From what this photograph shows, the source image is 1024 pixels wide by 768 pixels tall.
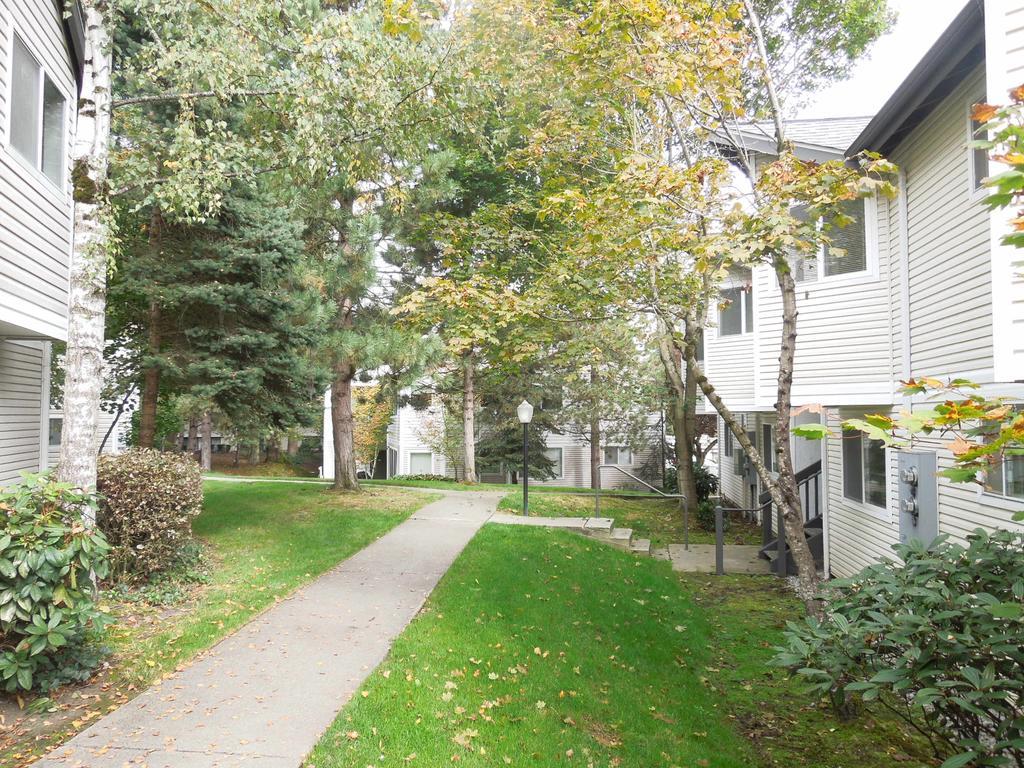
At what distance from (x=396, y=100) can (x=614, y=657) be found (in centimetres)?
693

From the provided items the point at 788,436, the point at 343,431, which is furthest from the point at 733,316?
the point at 788,436

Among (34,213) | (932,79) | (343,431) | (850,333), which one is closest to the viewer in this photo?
(932,79)

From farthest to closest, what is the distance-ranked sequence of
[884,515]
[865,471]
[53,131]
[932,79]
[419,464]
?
[419,464] < [865,471] < [884,515] < [53,131] < [932,79]

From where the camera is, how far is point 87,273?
638 centimetres

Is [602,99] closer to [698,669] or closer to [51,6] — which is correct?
[51,6]

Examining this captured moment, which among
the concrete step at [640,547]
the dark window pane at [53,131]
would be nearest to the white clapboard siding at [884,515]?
the concrete step at [640,547]

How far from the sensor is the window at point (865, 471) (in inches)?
345

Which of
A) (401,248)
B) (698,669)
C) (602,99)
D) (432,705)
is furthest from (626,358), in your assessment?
(432,705)

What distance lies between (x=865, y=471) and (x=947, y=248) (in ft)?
11.8

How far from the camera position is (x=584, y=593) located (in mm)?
8680

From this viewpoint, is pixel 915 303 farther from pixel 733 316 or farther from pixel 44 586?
pixel 44 586

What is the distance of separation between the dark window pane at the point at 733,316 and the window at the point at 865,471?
5.50m

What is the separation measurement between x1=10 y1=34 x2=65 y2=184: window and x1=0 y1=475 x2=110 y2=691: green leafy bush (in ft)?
13.6

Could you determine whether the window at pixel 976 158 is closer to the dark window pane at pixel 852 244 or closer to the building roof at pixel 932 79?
the building roof at pixel 932 79
